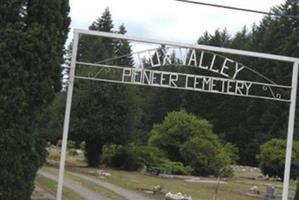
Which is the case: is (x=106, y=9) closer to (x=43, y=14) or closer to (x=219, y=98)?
(x=219, y=98)

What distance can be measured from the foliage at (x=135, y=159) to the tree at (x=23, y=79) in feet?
83.2

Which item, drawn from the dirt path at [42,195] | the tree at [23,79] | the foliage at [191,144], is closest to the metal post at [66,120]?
the tree at [23,79]

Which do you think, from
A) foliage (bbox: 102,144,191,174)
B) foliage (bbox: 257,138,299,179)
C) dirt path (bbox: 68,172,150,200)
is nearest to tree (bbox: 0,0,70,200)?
dirt path (bbox: 68,172,150,200)

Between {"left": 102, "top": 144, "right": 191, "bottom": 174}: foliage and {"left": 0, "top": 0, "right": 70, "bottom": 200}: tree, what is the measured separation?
2535 cm

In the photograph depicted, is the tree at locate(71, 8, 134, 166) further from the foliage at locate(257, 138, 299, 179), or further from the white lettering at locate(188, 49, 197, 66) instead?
the white lettering at locate(188, 49, 197, 66)

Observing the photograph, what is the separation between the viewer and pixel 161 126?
1661 inches

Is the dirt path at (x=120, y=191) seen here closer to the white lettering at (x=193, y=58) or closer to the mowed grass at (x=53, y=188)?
the mowed grass at (x=53, y=188)

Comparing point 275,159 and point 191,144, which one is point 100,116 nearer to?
point 191,144

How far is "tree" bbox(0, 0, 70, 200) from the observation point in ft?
39.0

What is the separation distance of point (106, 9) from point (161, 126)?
5411 centimetres

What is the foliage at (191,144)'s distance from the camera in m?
38.7

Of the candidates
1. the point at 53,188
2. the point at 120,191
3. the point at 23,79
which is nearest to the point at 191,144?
the point at 120,191

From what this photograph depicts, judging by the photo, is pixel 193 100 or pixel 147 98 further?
pixel 147 98

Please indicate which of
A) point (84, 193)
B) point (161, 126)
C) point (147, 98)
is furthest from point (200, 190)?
point (147, 98)
